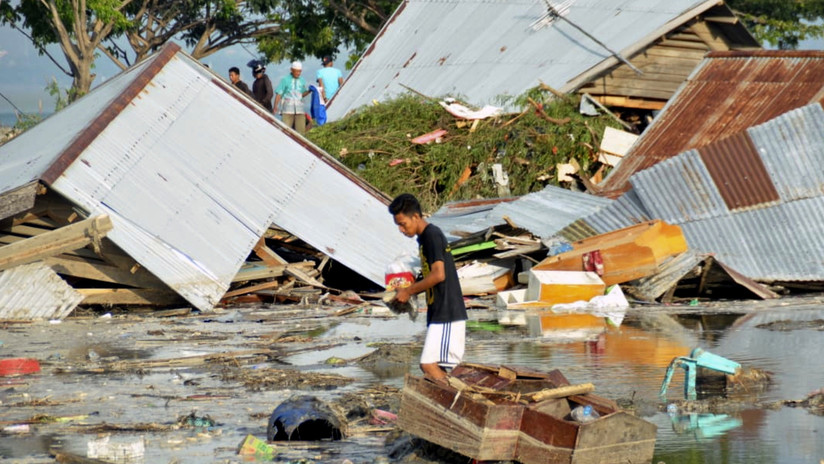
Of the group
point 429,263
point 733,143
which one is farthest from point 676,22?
point 429,263

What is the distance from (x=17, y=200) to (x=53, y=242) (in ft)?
2.40

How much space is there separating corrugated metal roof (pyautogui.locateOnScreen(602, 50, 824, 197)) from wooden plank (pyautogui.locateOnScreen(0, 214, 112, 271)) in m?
7.72

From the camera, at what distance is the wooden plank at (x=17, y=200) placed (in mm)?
14000

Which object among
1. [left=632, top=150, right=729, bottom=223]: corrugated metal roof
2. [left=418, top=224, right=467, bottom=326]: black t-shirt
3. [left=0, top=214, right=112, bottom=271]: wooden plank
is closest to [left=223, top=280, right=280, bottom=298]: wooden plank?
[left=0, top=214, right=112, bottom=271]: wooden plank

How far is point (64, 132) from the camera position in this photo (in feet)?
58.3

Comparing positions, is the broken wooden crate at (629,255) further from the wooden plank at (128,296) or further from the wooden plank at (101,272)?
the wooden plank at (101,272)

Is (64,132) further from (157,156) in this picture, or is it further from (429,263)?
(429,263)

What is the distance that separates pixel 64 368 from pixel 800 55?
42.6 feet

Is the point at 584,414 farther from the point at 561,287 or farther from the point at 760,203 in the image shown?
the point at 760,203

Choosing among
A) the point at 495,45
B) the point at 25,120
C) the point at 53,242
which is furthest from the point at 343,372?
the point at 25,120

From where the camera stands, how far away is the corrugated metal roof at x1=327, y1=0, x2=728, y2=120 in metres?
21.6

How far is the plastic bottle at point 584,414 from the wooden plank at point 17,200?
964 centimetres

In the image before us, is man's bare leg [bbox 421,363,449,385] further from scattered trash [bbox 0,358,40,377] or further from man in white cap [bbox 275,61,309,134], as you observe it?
man in white cap [bbox 275,61,309,134]

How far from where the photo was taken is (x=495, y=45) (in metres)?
24.3
